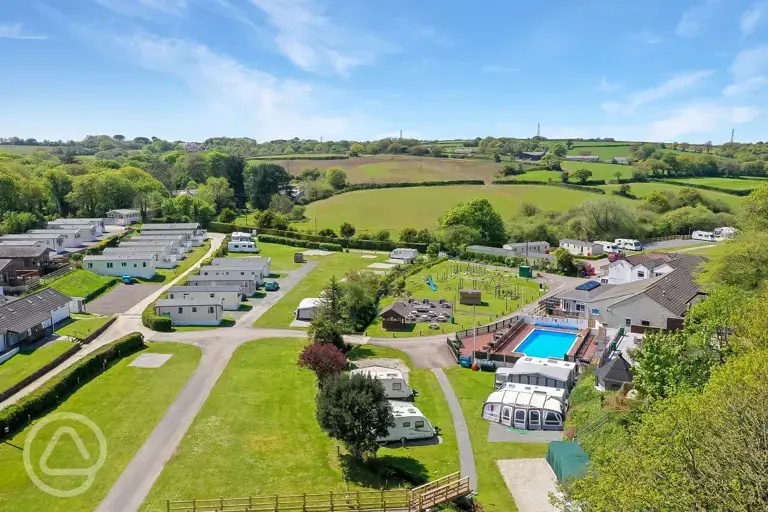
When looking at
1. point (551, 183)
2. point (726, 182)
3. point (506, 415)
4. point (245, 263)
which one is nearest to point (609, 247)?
point (551, 183)

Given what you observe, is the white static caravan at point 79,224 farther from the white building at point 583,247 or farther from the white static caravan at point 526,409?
the white static caravan at point 526,409

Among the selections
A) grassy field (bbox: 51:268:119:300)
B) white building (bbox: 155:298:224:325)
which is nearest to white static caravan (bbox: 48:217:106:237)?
grassy field (bbox: 51:268:119:300)

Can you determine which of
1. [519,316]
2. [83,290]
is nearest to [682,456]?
[519,316]

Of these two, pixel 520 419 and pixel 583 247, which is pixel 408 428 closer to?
pixel 520 419

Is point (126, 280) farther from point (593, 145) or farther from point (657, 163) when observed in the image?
point (593, 145)

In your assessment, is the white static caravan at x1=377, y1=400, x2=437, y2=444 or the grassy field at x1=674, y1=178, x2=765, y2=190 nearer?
the white static caravan at x1=377, y1=400, x2=437, y2=444

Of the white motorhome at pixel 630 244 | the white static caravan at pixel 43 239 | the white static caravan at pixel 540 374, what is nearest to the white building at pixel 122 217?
the white static caravan at pixel 43 239

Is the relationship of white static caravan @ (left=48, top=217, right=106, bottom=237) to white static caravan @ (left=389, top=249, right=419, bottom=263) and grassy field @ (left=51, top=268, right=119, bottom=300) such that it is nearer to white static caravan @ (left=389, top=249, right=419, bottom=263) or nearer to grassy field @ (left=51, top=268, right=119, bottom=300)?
grassy field @ (left=51, top=268, right=119, bottom=300)
